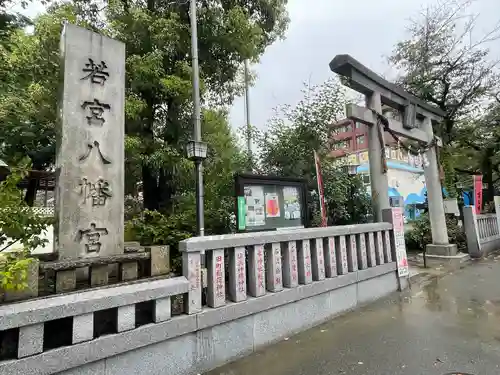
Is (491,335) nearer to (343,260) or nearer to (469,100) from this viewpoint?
(343,260)

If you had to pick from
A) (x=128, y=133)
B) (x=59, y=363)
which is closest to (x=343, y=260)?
(x=59, y=363)

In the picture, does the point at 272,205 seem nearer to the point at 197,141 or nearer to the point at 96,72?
the point at 197,141

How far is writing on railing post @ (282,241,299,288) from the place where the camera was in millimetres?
3586

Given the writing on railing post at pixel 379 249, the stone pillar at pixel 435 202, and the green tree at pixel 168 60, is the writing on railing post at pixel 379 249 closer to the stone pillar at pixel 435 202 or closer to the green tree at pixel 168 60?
the stone pillar at pixel 435 202

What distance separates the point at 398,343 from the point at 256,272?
1.67 m

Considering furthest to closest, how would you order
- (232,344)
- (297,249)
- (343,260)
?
(343,260)
(297,249)
(232,344)

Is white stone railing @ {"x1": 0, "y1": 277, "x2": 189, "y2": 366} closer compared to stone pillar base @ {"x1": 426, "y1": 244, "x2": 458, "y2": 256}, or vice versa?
white stone railing @ {"x1": 0, "y1": 277, "x2": 189, "y2": 366}

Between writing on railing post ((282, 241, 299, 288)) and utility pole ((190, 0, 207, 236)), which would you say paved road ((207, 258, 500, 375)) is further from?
utility pole ((190, 0, 207, 236))

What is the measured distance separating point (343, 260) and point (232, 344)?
6.96 ft

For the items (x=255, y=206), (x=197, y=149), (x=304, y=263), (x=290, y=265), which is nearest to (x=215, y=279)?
(x=290, y=265)

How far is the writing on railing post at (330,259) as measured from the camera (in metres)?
4.12

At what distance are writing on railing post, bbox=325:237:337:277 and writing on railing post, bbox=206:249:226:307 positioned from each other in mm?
1771

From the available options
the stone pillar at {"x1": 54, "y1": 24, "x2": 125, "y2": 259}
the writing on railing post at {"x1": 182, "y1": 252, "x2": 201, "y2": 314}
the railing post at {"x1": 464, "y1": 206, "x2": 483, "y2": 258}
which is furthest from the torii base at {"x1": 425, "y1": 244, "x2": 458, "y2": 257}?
the stone pillar at {"x1": 54, "y1": 24, "x2": 125, "y2": 259}

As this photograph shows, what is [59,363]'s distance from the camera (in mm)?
2012
